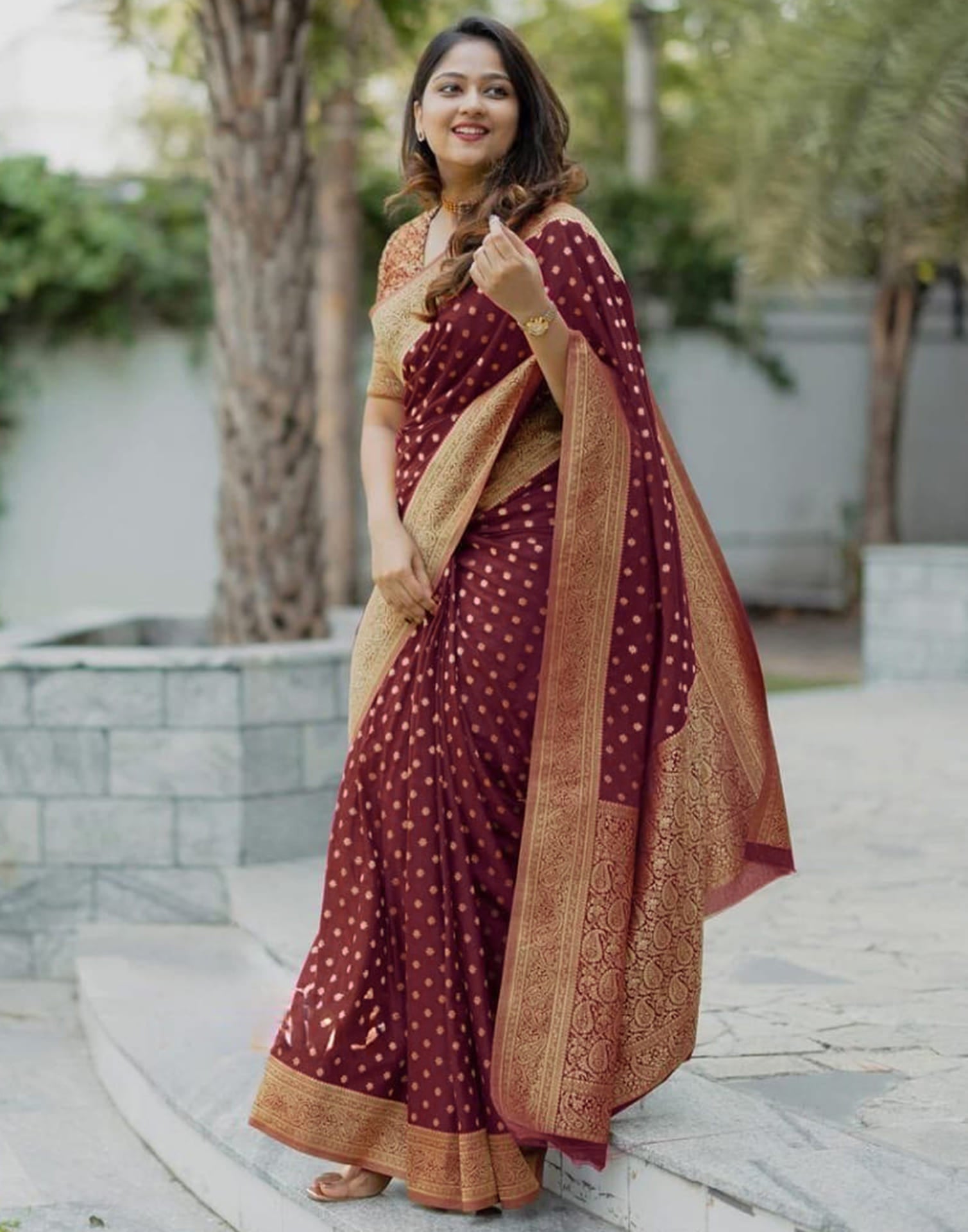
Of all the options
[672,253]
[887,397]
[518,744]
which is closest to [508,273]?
[518,744]

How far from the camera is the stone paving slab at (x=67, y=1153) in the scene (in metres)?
3.21

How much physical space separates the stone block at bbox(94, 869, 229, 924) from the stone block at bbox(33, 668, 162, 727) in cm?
41

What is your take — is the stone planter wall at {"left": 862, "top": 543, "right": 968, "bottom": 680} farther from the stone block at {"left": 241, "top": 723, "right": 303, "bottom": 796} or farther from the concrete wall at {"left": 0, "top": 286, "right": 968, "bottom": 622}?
the stone block at {"left": 241, "top": 723, "right": 303, "bottom": 796}

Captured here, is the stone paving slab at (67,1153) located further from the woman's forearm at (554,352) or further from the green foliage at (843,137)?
the green foliage at (843,137)

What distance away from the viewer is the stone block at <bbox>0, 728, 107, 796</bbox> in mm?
4758

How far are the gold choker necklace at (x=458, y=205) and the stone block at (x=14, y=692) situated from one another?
241 cm

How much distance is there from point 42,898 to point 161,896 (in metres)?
0.33

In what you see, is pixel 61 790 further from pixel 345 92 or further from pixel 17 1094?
pixel 345 92

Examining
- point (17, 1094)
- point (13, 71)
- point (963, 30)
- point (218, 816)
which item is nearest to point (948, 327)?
point (963, 30)

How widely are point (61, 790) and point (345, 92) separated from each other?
688cm

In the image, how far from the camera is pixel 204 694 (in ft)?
15.5

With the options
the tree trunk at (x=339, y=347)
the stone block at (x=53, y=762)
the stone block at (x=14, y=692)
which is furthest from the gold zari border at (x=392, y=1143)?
the tree trunk at (x=339, y=347)

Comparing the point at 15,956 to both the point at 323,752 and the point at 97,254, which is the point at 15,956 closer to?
the point at 323,752

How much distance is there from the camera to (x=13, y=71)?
1571cm
